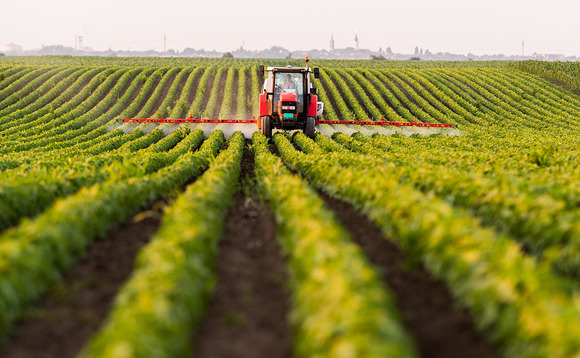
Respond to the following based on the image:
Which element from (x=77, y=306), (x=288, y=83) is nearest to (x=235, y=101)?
(x=288, y=83)

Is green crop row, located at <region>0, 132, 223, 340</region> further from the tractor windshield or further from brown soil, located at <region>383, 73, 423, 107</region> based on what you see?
brown soil, located at <region>383, 73, 423, 107</region>

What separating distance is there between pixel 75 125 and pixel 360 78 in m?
Answer: 28.0

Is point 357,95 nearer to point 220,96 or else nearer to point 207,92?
point 220,96

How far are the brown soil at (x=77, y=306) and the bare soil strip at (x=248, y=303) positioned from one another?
1.30 meters

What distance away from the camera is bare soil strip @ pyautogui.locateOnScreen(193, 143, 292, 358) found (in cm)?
515

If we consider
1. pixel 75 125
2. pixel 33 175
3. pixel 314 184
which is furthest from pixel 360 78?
pixel 33 175

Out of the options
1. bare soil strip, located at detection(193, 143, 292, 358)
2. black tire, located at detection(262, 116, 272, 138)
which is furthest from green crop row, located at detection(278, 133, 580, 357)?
black tire, located at detection(262, 116, 272, 138)

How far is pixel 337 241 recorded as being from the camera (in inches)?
248

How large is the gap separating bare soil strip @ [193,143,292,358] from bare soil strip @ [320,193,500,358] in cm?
138

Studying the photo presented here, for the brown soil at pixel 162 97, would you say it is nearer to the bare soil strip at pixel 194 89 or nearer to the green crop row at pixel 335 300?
the bare soil strip at pixel 194 89

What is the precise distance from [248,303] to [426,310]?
6.96ft

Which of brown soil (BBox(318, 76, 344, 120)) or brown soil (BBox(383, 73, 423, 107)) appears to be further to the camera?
brown soil (BBox(383, 73, 423, 107))

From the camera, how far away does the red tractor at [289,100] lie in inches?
910

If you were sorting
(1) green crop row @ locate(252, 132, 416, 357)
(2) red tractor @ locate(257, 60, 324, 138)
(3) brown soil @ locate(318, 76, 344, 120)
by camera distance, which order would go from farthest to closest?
(3) brown soil @ locate(318, 76, 344, 120) → (2) red tractor @ locate(257, 60, 324, 138) → (1) green crop row @ locate(252, 132, 416, 357)
